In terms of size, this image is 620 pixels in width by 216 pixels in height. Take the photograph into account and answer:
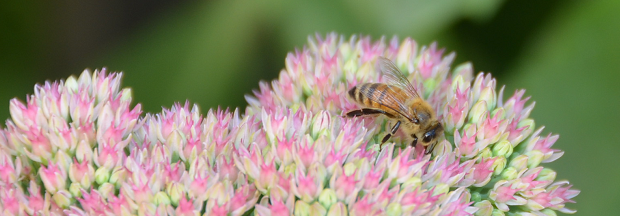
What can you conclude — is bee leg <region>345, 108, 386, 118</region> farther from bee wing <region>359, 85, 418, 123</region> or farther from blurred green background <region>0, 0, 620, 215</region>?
blurred green background <region>0, 0, 620, 215</region>

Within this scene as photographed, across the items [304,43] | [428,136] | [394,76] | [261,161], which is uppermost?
[304,43]

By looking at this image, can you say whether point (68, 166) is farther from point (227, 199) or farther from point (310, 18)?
point (310, 18)

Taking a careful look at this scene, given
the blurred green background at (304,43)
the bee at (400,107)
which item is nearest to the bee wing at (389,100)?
the bee at (400,107)

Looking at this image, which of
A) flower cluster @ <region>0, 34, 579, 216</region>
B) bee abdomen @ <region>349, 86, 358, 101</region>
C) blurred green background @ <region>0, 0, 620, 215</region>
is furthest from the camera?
blurred green background @ <region>0, 0, 620, 215</region>

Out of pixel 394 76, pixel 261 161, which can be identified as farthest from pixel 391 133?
pixel 261 161

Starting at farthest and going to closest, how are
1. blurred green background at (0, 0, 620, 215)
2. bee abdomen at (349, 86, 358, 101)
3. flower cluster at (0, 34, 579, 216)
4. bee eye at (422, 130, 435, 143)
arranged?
1. blurred green background at (0, 0, 620, 215)
2. bee abdomen at (349, 86, 358, 101)
3. bee eye at (422, 130, 435, 143)
4. flower cluster at (0, 34, 579, 216)

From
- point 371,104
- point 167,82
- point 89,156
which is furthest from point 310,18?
point 89,156

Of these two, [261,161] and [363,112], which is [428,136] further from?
[261,161]

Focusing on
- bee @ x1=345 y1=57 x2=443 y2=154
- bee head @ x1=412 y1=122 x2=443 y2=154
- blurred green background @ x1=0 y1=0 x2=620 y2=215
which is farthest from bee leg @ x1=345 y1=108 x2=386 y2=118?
blurred green background @ x1=0 y1=0 x2=620 y2=215
